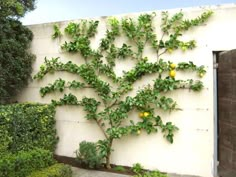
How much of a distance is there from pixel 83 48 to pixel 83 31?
1.17 feet

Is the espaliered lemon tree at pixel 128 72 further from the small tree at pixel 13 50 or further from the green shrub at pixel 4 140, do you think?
the green shrub at pixel 4 140

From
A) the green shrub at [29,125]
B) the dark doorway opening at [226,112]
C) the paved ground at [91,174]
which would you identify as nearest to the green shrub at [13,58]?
the green shrub at [29,125]

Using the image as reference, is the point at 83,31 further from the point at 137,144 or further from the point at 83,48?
the point at 137,144

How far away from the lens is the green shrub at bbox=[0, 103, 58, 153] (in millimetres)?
4816

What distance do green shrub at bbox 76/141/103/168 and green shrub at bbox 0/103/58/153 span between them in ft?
1.95

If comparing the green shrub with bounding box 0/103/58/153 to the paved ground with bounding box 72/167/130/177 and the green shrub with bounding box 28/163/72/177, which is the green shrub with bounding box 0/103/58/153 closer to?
the green shrub with bounding box 28/163/72/177

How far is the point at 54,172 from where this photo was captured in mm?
4574

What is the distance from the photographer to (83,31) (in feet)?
19.1

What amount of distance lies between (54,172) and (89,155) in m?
0.89

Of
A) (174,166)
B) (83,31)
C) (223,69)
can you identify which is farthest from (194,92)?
(83,31)

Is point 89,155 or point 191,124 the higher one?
point 191,124

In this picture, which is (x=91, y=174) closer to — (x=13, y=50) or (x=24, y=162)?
(x=24, y=162)

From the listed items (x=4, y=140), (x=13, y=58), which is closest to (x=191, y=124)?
(x=4, y=140)

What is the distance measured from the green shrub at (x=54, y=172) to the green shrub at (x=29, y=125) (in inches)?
22.3
